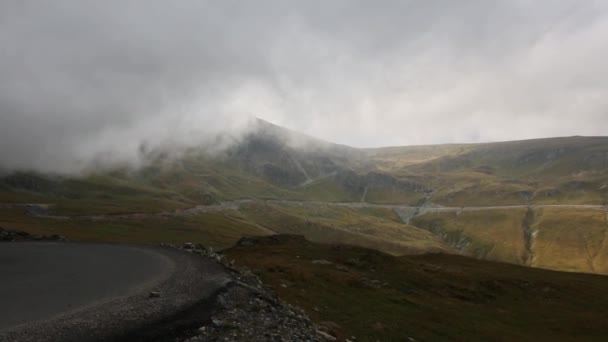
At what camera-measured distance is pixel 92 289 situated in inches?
1190

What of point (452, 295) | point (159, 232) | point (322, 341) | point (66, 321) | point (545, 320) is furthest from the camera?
point (159, 232)

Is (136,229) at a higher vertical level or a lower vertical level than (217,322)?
lower

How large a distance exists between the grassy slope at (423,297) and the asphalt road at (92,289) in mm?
10422

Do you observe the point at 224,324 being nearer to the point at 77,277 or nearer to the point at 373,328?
the point at 373,328

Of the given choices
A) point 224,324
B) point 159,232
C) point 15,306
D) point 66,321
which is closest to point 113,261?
point 15,306

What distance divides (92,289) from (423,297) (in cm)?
3998

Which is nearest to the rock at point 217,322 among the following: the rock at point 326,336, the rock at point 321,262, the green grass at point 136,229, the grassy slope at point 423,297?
the rock at point 326,336

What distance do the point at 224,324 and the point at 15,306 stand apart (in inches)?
569

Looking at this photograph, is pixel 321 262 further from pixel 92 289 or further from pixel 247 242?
pixel 92 289

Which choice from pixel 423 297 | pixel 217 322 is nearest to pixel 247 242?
pixel 423 297

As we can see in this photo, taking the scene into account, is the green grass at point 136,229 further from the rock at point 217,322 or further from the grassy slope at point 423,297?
the rock at point 217,322

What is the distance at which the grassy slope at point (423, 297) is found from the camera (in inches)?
1473

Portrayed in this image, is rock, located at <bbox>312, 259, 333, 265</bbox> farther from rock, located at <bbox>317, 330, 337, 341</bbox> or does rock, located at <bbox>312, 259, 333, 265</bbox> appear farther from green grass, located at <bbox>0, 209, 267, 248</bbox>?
green grass, located at <bbox>0, 209, 267, 248</bbox>

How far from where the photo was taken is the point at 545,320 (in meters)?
51.7
